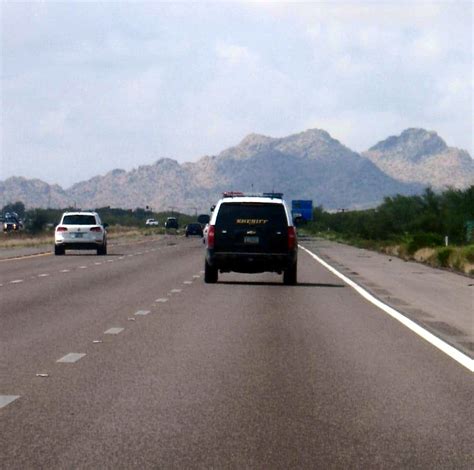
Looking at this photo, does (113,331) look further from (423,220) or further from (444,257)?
(423,220)

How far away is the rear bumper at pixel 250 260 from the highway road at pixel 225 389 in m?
7.15

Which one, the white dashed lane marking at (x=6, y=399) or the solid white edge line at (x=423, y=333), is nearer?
the white dashed lane marking at (x=6, y=399)

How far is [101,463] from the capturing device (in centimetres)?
832

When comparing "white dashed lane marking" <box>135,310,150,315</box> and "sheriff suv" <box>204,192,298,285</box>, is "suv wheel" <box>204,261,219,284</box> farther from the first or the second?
"white dashed lane marking" <box>135,310,150,315</box>

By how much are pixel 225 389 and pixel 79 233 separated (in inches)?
1590

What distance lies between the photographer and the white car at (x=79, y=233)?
51.7 meters

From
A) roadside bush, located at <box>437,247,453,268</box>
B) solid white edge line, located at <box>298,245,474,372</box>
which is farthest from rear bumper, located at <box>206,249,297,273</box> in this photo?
roadside bush, located at <box>437,247,453,268</box>

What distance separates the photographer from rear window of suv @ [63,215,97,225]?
171ft

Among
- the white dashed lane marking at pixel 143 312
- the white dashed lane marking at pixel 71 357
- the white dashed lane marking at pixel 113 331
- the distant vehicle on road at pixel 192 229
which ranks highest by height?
the white dashed lane marking at pixel 71 357

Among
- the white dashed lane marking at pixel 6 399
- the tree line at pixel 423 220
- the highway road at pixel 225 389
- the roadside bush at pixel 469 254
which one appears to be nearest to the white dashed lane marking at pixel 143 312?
the highway road at pixel 225 389

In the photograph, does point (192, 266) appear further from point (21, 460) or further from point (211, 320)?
point (21, 460)

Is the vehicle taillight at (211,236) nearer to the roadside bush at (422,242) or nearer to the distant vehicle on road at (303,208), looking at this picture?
the roadside bush at (422,242)

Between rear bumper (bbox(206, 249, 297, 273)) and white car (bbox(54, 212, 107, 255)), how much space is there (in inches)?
864

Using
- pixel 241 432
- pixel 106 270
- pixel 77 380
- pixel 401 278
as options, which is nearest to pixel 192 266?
pixel 106 270
